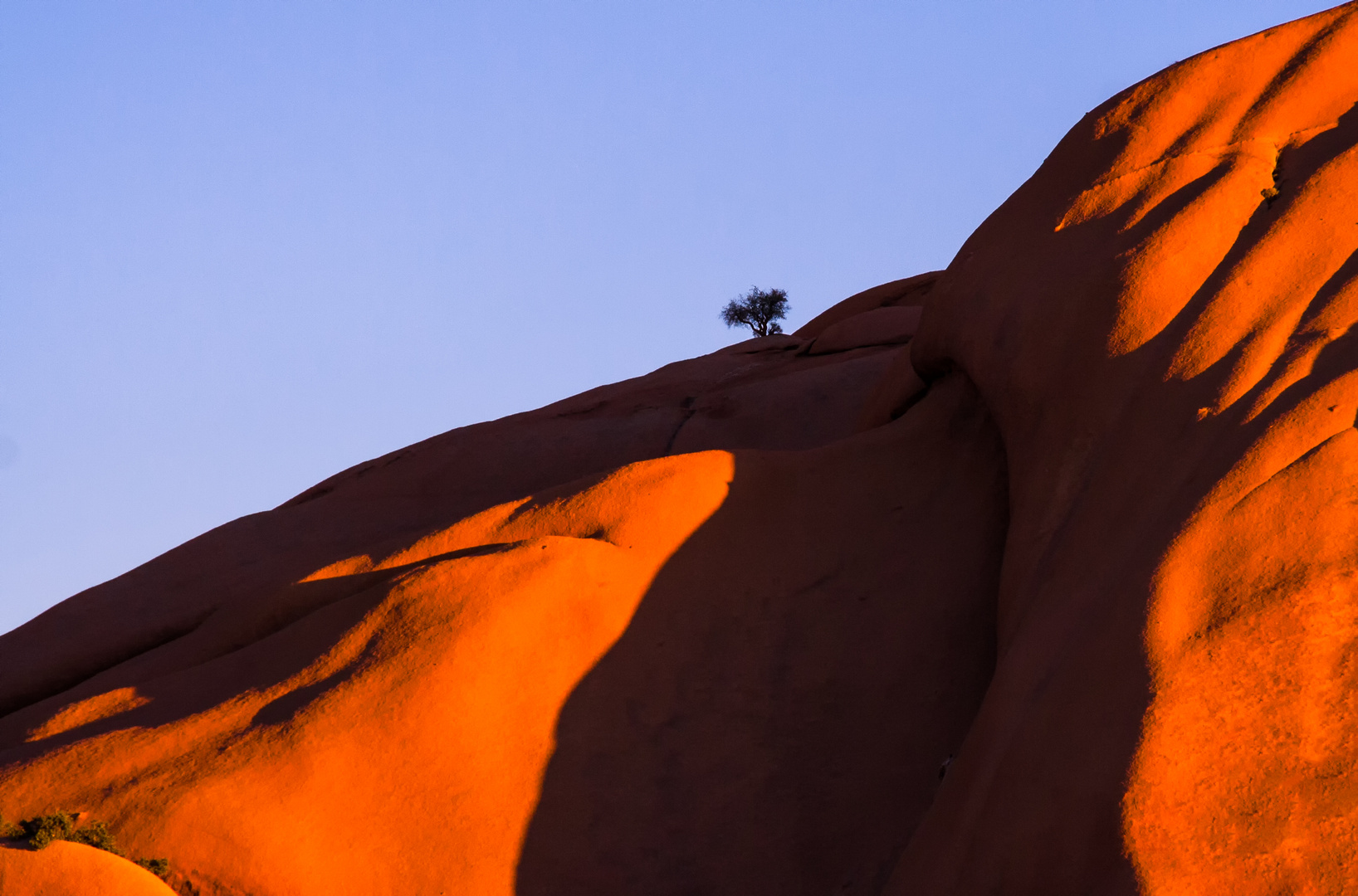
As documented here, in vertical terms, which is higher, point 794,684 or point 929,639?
point 794,684

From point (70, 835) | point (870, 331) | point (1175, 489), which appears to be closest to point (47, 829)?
point (70, 835)

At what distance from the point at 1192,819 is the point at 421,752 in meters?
3.82

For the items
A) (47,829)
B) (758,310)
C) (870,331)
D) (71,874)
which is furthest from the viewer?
(758,310)

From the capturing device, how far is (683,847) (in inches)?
252

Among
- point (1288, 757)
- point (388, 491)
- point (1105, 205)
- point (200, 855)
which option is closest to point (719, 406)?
point (388, 491)

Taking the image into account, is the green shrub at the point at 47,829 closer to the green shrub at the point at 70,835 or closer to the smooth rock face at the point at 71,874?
the green shrub at the point at 70,835

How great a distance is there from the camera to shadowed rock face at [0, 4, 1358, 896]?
4.85 m

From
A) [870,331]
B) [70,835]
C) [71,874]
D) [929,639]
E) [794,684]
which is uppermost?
[870,331]

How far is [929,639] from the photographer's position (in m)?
7.09

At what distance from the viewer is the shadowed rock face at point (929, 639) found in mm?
4848

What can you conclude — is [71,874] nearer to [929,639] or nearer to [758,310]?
[929,639]

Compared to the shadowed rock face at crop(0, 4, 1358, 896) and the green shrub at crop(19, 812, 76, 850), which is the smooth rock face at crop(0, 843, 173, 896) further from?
the green shrub at crop(19, 812, 76, 850)

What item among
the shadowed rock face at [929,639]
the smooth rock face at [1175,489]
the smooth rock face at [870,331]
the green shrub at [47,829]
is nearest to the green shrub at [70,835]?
the green shrub at [47,829]

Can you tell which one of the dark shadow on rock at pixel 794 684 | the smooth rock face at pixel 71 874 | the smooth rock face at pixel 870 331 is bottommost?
the dark shadow on rock at pixel 794 684
